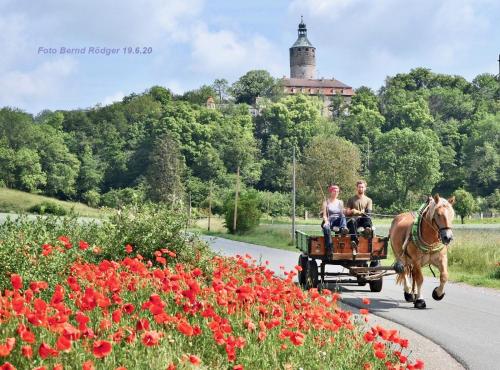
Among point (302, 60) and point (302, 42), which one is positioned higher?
point (302, 42)

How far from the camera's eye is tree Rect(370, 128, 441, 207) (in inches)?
3667

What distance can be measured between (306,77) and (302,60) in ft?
13.8

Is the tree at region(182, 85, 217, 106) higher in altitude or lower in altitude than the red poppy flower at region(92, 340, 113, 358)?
higher

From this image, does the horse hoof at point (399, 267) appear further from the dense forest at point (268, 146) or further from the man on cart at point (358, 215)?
the dense forest at point (268, 146)

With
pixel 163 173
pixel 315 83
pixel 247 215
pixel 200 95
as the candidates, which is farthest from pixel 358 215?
pixel 315 83

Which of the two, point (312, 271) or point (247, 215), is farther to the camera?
point (247, 215)

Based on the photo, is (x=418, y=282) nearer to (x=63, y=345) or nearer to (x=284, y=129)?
(x=63, y=345)

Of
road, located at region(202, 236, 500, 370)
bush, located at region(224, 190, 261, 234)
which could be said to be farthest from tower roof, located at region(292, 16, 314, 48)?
road, located at region(202, 236, 500, 370)

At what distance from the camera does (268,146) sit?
418 feet

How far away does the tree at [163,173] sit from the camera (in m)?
99.3

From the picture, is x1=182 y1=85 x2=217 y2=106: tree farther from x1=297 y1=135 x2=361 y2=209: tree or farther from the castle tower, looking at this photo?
x1=297 y1=135 x2=361 y2=209: tree

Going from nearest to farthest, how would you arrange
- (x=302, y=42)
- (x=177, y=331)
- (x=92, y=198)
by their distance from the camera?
(x=177, y=331) < (x=92, y=198) < (x=302, y=42)

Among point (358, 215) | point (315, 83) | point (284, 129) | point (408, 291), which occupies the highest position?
point (315, 83)

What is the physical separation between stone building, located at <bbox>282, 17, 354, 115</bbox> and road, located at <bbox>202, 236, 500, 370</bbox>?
16220 centimetres
